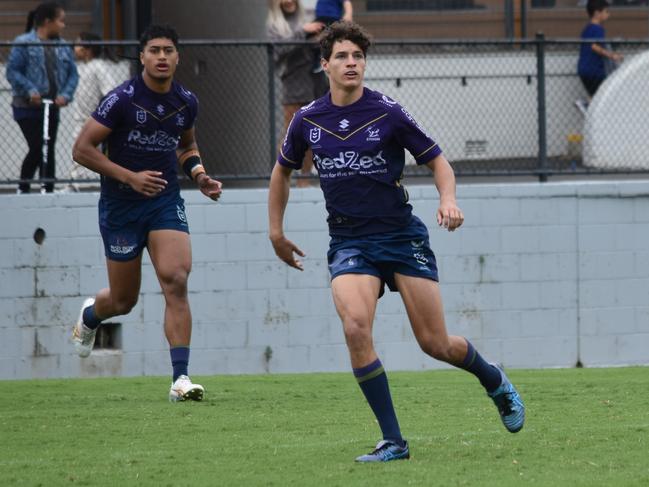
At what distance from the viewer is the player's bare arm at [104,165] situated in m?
8.84

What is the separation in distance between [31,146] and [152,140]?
3.66 meters

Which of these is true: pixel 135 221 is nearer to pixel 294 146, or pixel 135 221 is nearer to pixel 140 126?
pixel 140 126

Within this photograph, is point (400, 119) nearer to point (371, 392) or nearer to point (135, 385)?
point (371, 392)

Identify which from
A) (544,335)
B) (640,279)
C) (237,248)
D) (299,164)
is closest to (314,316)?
(237,248)

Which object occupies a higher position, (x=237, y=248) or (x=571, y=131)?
(x=571, y=131)

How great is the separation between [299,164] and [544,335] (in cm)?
634

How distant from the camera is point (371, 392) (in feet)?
21.7

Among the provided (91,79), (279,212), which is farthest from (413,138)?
(91,79)

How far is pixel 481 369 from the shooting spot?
23.3ft

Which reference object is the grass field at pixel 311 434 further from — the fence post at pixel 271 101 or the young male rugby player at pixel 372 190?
the fence post at pixel 271 101

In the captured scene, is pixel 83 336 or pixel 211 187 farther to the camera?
pixel 83 336

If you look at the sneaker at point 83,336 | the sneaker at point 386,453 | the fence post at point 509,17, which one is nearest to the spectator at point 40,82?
the sneaker at point 83,336

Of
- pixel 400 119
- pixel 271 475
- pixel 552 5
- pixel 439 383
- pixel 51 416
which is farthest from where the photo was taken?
pixel 552 5

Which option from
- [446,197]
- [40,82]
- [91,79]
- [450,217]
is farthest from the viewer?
[91,79]
